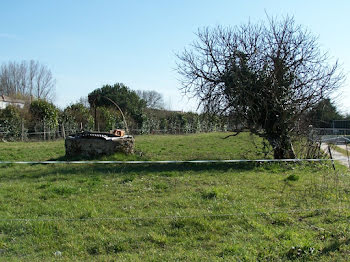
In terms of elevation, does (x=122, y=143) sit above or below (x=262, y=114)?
below

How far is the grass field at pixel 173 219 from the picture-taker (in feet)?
15.0

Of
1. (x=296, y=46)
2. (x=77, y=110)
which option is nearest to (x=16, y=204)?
(x=296, y=46)

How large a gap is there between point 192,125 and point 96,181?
116 ft

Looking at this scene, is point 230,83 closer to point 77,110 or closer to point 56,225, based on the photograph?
point 56,225

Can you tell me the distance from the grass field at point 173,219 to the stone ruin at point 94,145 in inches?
152

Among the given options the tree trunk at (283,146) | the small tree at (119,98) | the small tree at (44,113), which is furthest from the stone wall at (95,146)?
the small tree at (119,98)

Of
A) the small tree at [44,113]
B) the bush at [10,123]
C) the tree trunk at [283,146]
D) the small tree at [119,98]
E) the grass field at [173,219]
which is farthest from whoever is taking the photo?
the small tree at [119,98]

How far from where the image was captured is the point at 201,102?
14250 mm

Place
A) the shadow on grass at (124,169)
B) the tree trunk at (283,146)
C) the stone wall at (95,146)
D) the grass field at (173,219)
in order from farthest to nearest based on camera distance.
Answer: the stone wall at (95,146) < the tree trunk at (283,146) < the shadow on grass at (124,169) < the grass field at (173,219)

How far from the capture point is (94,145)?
13836mm

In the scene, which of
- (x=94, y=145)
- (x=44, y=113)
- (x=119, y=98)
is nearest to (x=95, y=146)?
(x=94, y=145)

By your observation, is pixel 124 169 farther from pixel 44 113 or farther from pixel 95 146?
pixel 44 113

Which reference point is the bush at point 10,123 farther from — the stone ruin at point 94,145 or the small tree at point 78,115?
the stone ruin at point 94,145

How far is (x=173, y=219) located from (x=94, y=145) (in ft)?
28.6
